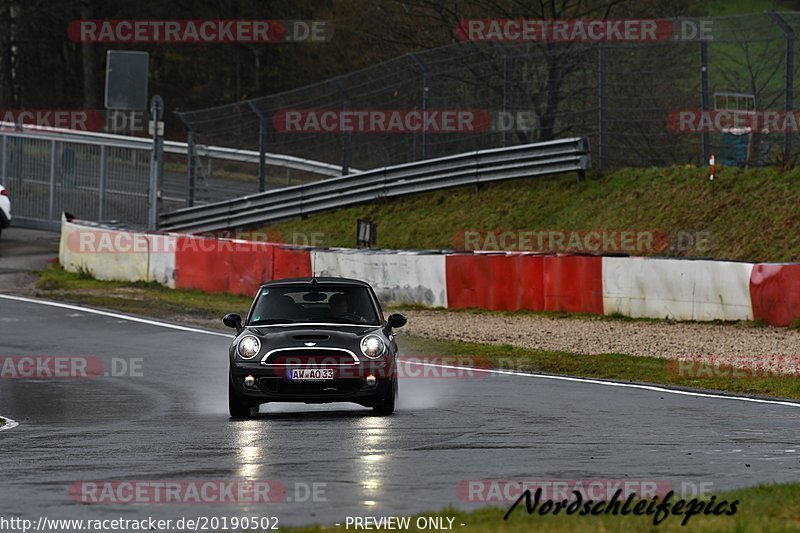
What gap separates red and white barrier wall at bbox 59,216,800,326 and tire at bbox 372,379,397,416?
6903mm

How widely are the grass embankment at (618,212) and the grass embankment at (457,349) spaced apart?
17.0 ft

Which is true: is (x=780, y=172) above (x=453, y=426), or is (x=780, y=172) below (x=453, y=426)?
above

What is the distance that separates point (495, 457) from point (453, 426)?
215cm

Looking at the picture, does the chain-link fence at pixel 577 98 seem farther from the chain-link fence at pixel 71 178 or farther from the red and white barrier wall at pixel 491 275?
the red and white barrier wall at pixel 491 275

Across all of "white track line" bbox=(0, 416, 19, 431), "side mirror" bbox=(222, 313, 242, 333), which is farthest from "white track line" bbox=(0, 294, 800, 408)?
"white track line" bbox=(0, 416, 19, 431)

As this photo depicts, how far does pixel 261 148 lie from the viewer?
34.8 metres

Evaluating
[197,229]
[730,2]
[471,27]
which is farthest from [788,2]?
[197,229]

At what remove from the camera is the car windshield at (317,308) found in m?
14.3

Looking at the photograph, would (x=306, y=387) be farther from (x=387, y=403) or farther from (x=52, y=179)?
(x=52, y=179)

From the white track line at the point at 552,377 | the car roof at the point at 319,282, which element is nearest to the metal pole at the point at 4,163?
the white track line at the point at 552,377

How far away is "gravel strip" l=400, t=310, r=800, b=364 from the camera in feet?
62.3

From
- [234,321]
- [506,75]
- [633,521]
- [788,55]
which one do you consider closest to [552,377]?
[234,321]

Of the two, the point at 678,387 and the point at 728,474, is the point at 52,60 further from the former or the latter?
the point at 728,474

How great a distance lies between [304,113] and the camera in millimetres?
33281
